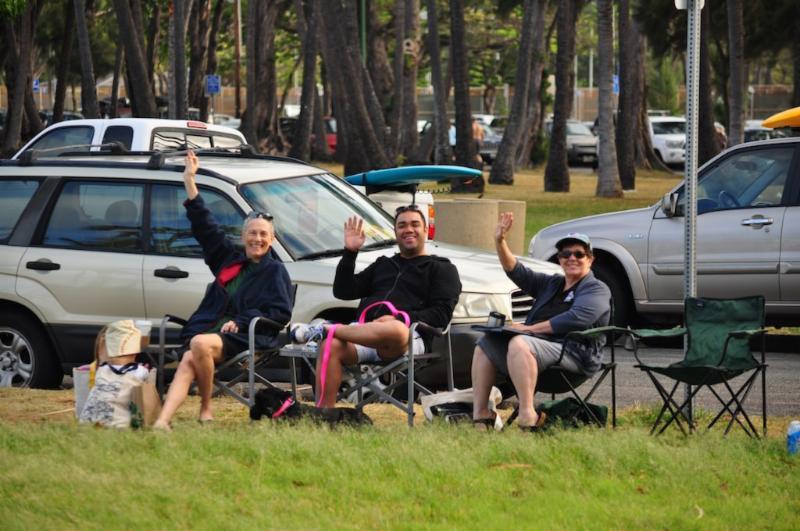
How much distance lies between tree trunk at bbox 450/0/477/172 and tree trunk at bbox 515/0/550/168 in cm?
327

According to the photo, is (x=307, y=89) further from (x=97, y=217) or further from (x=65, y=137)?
(x=97, y=217)

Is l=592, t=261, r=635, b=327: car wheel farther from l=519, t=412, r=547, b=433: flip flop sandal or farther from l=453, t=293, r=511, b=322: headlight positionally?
l=519, t=412, r=547, b=433: flip flop sandal

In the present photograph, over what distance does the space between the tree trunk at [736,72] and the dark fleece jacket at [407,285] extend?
68.7 ft

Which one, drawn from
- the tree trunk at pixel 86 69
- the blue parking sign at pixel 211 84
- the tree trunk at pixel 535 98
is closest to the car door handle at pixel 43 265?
the tree trunk at pixel 86 69

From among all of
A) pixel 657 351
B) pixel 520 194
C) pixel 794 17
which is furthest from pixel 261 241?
pixel 794 17

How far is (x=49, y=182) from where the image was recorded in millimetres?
10898

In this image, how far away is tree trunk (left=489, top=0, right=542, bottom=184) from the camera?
110 ft

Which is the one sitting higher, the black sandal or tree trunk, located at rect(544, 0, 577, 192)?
tree trunk, located at rect(544, 0, 577, 192)

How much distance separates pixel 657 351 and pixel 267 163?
13.2 ft

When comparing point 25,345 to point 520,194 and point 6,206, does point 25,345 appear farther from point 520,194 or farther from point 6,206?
point 520,194

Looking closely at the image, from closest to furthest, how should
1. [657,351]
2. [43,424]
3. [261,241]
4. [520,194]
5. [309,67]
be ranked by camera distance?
[43,424] < [261,241] < [657,351] < [520,194] < [309,67]

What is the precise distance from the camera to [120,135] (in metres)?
18.0

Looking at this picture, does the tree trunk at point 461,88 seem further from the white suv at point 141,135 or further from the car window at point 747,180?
the car window at point 747,180

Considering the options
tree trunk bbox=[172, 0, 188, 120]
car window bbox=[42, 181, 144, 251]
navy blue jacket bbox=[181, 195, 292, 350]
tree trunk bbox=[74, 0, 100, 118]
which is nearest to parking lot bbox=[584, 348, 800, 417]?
navy blue jacket bbox=[181, 195, 292, 350]
